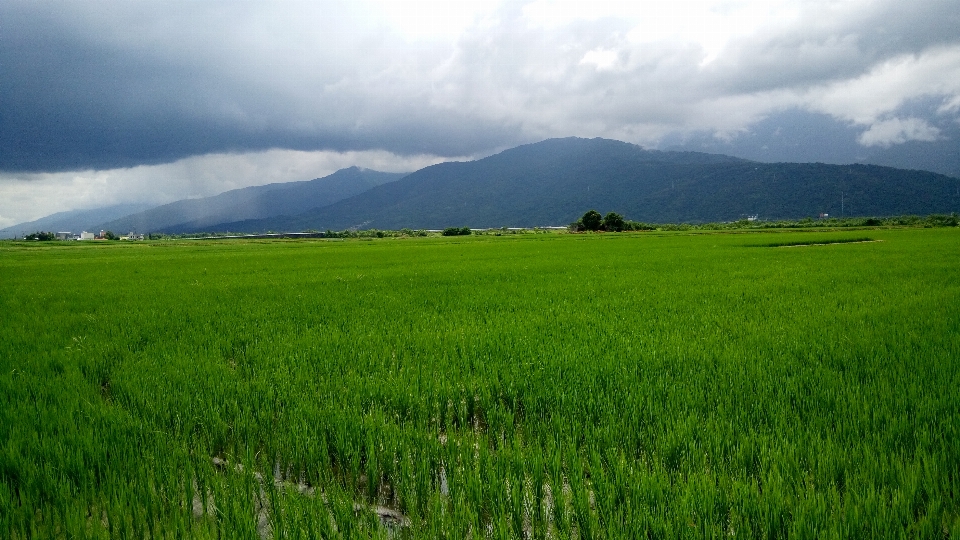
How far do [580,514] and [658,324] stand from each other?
15.9 feet

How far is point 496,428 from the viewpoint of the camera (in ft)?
11.5

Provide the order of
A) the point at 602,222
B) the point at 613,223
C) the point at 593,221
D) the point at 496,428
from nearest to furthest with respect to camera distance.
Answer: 1. the point at 496,428
2. the point at 613,223
3. the point at 593,221
4. the point at 602,222

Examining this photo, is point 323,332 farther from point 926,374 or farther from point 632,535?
point 926,374

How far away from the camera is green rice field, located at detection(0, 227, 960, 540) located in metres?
2.27

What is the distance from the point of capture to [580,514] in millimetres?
2258

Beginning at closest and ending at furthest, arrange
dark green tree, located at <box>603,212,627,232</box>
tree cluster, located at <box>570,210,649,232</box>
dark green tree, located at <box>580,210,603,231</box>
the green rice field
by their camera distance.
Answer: the green rice field
dark green tree, located at <box>603,212,627,232</box>
tree cluster, located at <box>570,210,649,232</box>
dark green tree, located at <box>580,210,603,231</box>

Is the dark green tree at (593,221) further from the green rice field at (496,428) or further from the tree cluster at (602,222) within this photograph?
the green rice field at (496,428)

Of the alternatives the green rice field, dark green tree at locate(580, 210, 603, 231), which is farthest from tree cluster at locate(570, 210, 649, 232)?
the green rice field

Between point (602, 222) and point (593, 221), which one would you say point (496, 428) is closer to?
point (593, 221)

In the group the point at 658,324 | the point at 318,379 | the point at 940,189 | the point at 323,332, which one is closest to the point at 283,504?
the point at 318,379

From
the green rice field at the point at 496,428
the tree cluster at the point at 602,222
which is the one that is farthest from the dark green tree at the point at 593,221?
the green rice field at the point at 496,428

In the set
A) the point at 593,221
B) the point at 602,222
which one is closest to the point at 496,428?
the point at 593,221

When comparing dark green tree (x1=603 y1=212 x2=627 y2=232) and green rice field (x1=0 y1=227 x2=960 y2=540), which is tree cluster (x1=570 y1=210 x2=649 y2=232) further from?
green rice field (x1=0 y1=227 x2=960 y2=540)

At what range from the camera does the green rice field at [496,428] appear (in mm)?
2271
